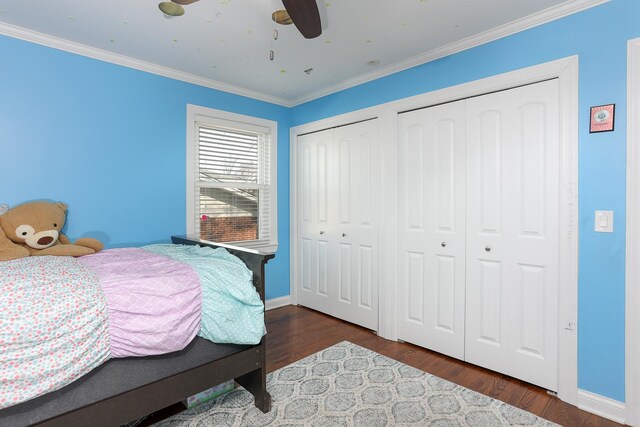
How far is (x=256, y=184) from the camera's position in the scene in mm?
3596

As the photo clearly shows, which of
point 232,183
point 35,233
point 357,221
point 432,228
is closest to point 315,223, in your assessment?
point 357,221

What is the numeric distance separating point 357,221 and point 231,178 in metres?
1.38

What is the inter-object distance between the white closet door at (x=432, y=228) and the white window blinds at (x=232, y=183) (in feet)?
5.19

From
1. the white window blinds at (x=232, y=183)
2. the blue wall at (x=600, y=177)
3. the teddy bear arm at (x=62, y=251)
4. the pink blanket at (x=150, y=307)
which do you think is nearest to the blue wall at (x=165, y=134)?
the blue wall at (x=600, y=177)

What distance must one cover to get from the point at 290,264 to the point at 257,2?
106 inches

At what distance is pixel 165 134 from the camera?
288cm

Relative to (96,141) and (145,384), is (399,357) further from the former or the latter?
(96,141)

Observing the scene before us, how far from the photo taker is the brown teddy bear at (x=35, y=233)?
1.98 m

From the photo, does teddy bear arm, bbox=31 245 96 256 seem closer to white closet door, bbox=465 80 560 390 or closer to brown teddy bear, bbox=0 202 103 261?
brown teddy bear, bbox=0 202 103 261

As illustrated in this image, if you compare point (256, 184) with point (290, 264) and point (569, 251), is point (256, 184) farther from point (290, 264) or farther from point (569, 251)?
point (569, 251)

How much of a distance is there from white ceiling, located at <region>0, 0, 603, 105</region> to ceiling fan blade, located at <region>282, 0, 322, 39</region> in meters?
0.44

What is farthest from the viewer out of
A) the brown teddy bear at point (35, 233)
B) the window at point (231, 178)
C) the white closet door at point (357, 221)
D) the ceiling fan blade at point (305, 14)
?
the window at point (231, 178)

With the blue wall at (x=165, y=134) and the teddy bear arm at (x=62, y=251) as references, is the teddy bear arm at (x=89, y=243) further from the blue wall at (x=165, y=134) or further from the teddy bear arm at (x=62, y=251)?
the blue wall at (x=165, y=134)

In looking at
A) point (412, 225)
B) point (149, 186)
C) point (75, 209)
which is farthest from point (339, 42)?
point (75, 209)
